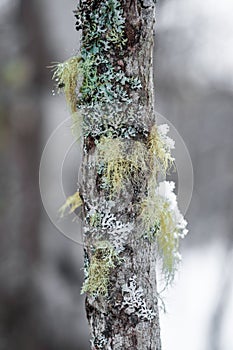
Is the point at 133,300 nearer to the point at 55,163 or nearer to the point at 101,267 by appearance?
the point at 101,267

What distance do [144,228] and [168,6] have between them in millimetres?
1343

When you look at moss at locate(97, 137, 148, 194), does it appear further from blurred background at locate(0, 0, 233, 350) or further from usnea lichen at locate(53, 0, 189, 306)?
blurred background at locate(0, 0, 233, 350)

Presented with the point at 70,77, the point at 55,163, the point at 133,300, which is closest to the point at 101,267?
the point at 133,300

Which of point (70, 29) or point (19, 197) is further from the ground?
point (70, 29)

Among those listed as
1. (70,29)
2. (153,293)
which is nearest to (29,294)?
(70,29)

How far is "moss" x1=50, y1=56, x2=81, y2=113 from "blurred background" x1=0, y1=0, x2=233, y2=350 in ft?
1.06

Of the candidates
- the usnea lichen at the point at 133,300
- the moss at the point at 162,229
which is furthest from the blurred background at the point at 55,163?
the usnea lichen at the point at 133,300

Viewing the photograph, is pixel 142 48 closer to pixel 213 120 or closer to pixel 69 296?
pixel 69 296

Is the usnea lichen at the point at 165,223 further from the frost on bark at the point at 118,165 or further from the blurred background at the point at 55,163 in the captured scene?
the blurred background at the point at 55,163

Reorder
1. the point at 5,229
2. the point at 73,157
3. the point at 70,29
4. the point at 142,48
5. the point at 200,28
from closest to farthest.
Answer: the point at 142,48 → the point at 73,157 → the point at 70,29 → the point at 5,229 → the point at 200,28

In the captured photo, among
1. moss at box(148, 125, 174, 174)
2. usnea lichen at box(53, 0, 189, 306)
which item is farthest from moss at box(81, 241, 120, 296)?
moss at box(148, 125, 174, 174)

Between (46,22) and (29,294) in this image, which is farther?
(29,294)

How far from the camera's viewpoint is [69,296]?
4.64 ft

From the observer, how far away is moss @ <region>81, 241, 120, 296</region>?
561 millimetres
